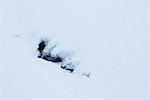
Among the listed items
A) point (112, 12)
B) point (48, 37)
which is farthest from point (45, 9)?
point (112, 12)

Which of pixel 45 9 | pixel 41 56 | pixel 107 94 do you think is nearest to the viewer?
pixel 107 94

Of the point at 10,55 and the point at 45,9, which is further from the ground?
the point at 45,9

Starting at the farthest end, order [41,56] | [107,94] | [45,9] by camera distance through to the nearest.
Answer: [45,9] < [41,56] < [107,94]

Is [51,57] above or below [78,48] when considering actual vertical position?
below

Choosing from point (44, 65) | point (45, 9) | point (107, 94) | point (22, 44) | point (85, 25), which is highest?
point (45, 9)

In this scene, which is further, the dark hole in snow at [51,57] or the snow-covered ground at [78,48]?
the dark hole in snow at [51,57]

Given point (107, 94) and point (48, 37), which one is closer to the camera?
point (107, 94)

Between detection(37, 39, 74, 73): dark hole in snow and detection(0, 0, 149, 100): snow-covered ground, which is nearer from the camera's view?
detection(0, 0, 149, 100): snow-covered ground

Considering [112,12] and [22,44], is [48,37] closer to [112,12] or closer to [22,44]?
[22,44]
